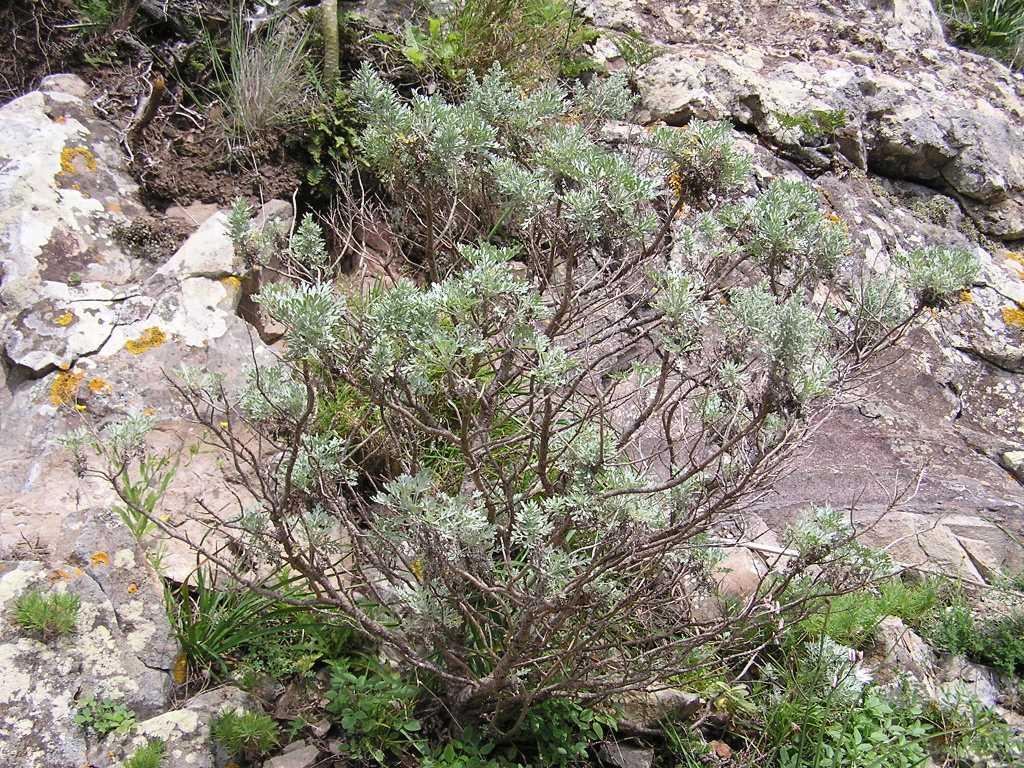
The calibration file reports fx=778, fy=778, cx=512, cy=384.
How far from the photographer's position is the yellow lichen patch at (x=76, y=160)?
13.5 ft

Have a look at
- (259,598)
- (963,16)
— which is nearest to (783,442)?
(259,598)

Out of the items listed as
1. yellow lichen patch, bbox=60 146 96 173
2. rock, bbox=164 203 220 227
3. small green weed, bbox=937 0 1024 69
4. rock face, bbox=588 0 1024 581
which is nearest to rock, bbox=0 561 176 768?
rock, bbox=164 203 220 227

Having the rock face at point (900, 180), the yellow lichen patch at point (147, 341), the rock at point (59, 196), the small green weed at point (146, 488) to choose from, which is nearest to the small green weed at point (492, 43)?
the rock face at point (900, 180)

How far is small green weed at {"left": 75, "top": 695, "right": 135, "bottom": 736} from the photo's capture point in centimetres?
260

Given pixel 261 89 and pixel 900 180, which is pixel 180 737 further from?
pixel 900 180

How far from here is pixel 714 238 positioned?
9.07 feet

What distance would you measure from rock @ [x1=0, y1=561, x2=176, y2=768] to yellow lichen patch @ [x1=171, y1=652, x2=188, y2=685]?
0.04 metres

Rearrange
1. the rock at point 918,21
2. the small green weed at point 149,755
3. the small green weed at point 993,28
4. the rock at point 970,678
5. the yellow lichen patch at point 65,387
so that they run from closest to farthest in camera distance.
Answer: the small green weed at point 149,755, the rock at point 970,678, the yellow lichen patch at point 65,387, the rock at point 918,21, the small green weed at point 993,28

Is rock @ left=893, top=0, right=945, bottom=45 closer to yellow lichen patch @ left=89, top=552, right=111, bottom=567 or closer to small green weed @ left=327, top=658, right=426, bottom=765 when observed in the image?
small green weed @ left=327, top=658, right=426, bottom=765

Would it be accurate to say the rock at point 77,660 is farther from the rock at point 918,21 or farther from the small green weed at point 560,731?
the rock at point 918,21

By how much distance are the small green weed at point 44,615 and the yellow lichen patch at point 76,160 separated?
2.40 metres

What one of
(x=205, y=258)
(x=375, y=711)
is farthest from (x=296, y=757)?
(x=205, y=258)

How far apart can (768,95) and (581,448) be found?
401cm

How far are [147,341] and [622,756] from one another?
277cm
